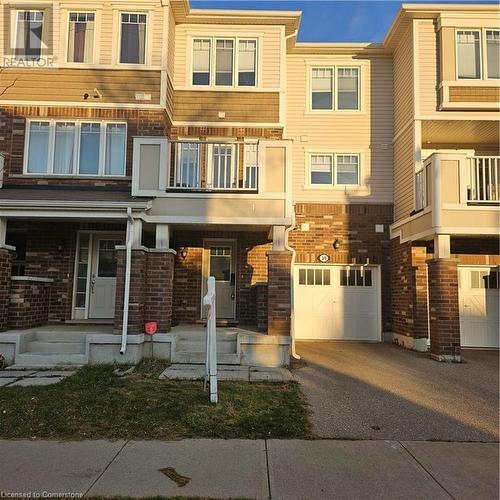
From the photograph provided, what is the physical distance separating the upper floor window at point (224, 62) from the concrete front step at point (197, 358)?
669 cm

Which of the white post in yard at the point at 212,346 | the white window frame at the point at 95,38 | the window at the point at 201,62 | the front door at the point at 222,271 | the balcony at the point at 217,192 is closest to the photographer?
the white post in yard at the point at 212,346

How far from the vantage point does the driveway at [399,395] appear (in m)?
4.76

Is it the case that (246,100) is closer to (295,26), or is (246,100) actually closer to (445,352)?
(295,26)

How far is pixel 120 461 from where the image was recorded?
382 centimetres

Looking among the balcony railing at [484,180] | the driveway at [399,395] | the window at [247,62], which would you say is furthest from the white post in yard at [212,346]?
the window at [247,62]

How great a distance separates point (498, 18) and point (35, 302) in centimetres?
1257

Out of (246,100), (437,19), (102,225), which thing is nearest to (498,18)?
(437,19)

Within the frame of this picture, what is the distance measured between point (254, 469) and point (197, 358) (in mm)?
4214

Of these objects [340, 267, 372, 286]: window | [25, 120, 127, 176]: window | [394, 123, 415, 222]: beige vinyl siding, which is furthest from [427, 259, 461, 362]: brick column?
[25, 120, 127, 176]: window

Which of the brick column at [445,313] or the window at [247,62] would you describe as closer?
the brick column at [445,313]

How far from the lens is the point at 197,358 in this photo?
780 cm

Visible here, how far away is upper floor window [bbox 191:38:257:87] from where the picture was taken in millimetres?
10773

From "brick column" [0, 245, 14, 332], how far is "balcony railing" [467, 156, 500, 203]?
30.2 feet

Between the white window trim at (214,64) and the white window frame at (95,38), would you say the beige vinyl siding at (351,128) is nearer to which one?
the white window trim at (214,64)
